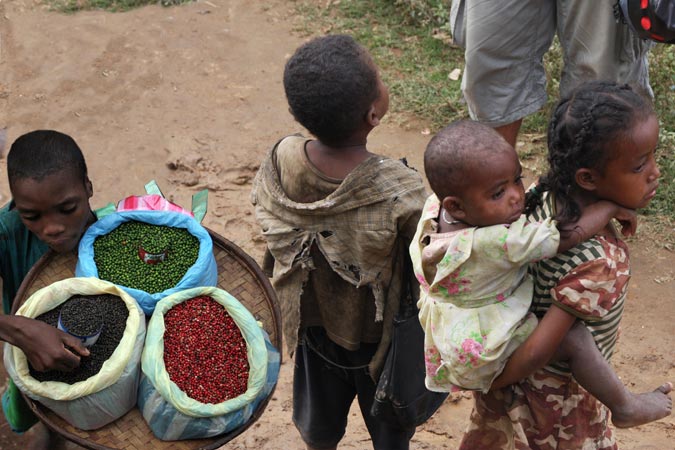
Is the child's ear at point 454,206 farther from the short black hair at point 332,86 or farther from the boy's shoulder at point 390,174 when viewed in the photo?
the short black hair at point 332,86

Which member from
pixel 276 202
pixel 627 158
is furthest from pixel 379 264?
pixel 627 158

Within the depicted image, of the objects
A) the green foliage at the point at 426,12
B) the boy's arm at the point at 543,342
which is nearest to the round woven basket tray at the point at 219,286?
the boy's arm at the point at 543,342

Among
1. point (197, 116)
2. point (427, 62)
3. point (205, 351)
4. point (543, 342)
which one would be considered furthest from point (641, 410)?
point (427, 62)

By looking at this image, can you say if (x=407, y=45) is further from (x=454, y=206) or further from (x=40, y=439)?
(x=454, y=206)

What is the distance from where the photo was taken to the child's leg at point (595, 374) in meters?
2.01

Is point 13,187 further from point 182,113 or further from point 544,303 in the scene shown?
point 182,113

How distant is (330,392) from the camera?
2854mm

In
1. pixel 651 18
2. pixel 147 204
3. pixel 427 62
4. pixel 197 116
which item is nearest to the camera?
pixel 147 204

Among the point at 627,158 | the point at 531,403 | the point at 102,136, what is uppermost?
the point at 627,158

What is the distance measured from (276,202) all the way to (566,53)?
82.5 inches

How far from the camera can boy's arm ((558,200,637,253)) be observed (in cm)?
194

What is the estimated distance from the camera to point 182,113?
550 centimetres

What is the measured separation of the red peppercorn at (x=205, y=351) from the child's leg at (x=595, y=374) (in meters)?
0.99

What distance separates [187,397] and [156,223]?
0.75m
